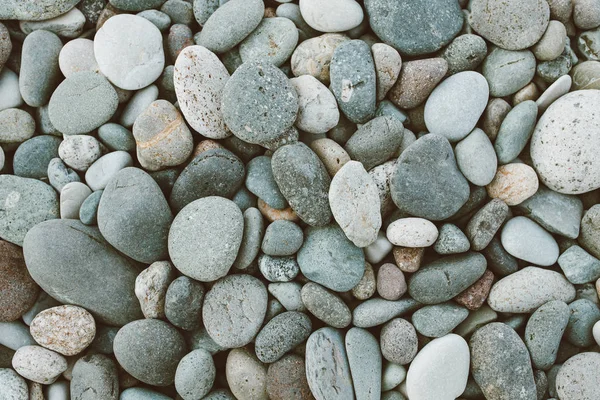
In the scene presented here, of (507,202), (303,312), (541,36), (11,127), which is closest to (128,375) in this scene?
(303,312)

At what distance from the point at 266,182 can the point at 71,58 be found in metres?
0.76

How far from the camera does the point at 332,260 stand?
156 cm

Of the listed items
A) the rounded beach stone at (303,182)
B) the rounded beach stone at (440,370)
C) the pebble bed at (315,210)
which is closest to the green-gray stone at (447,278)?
the pebble bed at (315,210)

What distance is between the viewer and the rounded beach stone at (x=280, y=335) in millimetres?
1524

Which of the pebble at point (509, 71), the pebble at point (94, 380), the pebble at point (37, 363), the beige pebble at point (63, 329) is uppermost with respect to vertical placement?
the pebble at point (509, 71)

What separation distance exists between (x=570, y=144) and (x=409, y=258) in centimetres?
58

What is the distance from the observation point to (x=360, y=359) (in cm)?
153

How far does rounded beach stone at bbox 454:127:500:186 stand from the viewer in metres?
1.58

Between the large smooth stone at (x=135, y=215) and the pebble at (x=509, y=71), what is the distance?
1082 millimetres

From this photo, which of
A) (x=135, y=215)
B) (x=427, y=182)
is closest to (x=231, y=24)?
(x=135, y=215)

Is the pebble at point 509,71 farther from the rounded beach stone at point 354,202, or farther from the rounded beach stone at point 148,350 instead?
the rounded beach stone at point 148,350

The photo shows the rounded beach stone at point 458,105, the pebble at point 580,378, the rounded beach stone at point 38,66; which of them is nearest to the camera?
the pebble at point 580,378

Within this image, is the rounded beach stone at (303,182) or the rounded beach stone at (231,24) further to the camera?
the rounded beach stone at (231,24)

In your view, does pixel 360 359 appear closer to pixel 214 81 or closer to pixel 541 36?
pixel 214 81
